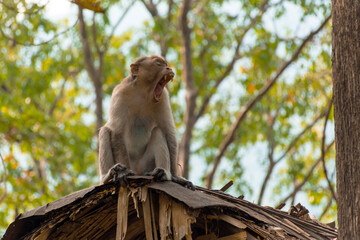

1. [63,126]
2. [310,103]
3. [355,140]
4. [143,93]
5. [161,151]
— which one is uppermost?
[63,126]

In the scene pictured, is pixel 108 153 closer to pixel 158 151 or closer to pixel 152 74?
pixel 158 151

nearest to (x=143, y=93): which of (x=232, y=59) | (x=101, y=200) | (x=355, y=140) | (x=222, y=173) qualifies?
(x=101, y=200)

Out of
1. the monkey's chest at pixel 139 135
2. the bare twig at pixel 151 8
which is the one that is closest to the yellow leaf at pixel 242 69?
the bare twig at pixel 151 8

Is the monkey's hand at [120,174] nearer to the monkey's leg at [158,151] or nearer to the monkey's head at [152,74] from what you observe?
the monkey's leg at [158,151]

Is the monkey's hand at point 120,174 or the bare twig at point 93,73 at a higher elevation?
the bare twig at point 93,73

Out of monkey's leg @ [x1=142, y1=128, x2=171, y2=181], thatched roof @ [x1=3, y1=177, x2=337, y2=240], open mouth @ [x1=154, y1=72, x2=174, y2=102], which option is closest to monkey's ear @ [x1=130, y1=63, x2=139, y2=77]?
open mouth @ [x1=154, y1=72, x2=174, y2=102]

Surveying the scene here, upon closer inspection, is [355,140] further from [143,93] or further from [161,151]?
[143,93]

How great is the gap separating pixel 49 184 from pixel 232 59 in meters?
5.81

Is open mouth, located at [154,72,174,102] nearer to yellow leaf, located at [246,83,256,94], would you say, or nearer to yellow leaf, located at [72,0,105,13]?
yellow leaf, located at [72,0,105,13]

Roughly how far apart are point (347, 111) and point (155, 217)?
210 cm

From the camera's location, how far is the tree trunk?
12.2 feet

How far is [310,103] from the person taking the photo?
14367mm

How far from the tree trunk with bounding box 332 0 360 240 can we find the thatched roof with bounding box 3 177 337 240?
3.24 ft

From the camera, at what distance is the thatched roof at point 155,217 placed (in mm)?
4570
